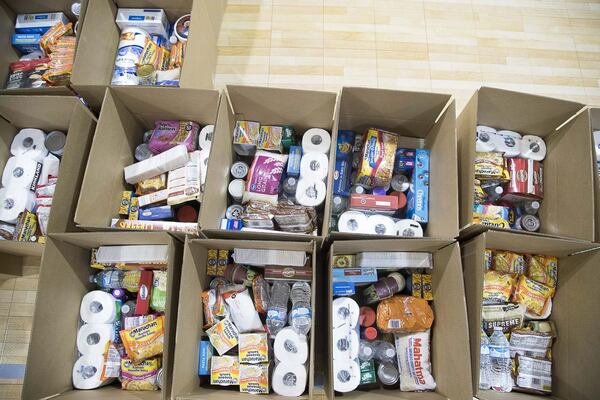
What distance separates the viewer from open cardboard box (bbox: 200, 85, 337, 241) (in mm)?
1364

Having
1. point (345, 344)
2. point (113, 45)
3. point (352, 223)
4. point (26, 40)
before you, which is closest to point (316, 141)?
point (352, 223)

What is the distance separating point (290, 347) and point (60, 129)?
1392mm

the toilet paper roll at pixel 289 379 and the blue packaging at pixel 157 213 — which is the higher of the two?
the blue packaging at pixel 157 213

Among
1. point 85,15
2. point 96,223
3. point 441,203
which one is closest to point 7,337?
point 96,223

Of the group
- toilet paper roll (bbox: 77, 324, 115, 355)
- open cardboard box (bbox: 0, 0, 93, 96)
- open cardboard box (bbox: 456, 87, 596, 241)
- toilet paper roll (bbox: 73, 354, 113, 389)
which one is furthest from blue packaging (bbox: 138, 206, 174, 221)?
open cardboard box (bbox: 456, 87, 596, 241)

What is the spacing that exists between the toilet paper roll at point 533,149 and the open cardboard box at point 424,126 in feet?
1.35

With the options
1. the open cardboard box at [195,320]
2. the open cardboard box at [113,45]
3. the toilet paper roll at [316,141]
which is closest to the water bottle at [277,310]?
the open cardboard box at [195,320]

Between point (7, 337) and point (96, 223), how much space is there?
785 mm

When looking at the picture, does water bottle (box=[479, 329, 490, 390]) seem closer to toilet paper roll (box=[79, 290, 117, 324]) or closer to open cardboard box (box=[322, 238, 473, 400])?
open cardboard box (box=[322, 238, 473, 400])

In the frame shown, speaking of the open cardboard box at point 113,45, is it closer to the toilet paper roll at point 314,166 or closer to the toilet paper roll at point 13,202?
the toilet paper roll at point 13,202

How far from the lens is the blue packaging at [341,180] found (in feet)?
5.23

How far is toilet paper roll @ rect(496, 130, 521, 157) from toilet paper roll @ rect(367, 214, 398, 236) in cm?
59

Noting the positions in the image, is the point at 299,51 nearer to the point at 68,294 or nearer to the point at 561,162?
the point at 561,162

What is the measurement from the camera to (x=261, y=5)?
2201 mm
